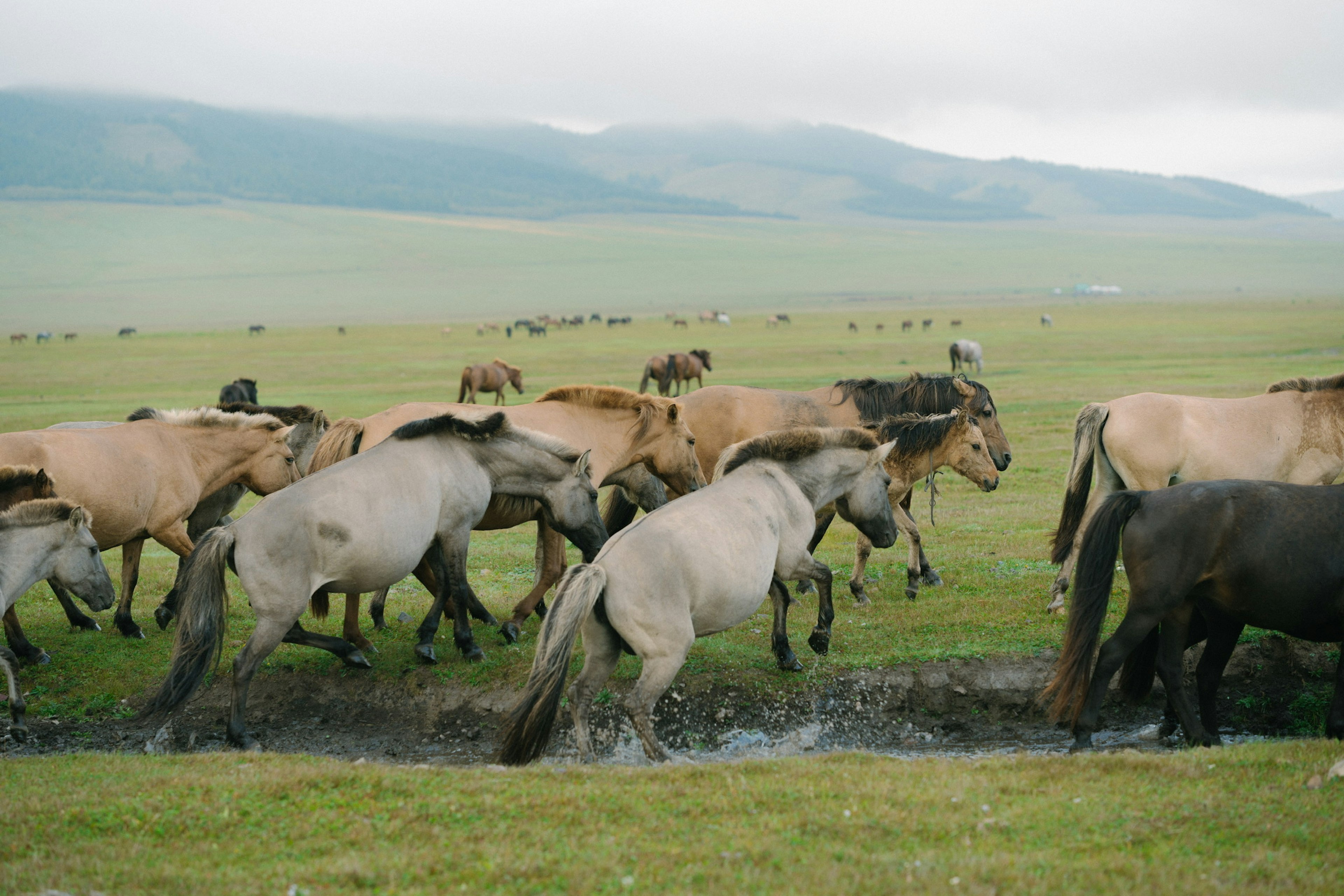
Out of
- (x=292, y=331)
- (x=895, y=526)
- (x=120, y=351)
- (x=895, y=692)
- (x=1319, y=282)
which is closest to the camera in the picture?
(x=895, y=692)

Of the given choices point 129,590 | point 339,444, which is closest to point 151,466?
point 129,590

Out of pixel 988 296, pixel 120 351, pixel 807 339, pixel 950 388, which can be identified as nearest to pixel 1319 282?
A: pixel 988 296

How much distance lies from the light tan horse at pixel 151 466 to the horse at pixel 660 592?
4186 mm

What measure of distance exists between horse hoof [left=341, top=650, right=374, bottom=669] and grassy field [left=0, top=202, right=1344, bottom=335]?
91.6m

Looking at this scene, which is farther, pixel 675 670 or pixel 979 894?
pixel 675 670

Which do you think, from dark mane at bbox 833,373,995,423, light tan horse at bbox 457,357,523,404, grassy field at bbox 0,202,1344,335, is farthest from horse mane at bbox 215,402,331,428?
grassy field at bbox 0,202,1344,335

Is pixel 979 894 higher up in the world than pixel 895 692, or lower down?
higher up

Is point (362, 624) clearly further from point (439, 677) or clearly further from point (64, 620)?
point (64, 620)

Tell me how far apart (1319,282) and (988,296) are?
1955 inches

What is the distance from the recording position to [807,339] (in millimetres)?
60250

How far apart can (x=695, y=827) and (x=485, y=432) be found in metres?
3.98

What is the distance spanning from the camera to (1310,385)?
364 inches

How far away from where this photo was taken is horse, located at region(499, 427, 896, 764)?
6.12 m

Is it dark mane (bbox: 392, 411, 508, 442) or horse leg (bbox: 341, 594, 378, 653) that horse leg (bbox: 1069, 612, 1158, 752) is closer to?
dark mane (bbox: 392, 411, 508, 442)
